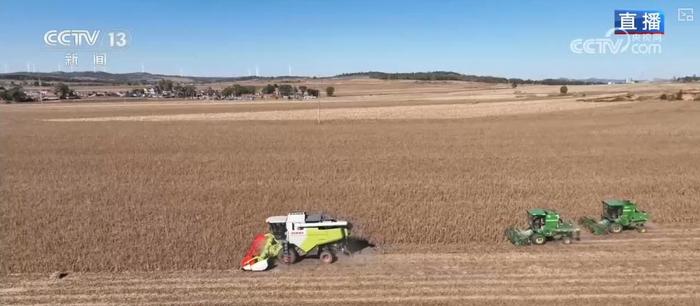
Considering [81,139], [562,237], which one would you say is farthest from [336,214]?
[81,139]

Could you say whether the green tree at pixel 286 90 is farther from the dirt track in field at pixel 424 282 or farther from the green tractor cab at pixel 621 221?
the dirt track in field at pixel 424 282

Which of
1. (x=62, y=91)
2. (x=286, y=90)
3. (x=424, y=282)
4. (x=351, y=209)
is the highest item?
(x=286, y=90)

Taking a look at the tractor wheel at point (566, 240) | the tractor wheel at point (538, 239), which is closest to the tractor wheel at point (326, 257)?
the tractor wheel at point (538, 239)

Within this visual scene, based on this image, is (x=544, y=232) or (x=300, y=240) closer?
(x=300, y=240)

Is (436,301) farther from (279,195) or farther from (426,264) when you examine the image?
(279,195)

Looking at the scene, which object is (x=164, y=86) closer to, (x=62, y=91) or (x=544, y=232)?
(x=62, y=91)

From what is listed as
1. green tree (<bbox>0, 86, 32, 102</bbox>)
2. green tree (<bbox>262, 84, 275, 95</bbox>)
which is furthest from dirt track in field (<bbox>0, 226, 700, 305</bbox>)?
green tree (<bbox>262, 84, 275, 95</bbox>)

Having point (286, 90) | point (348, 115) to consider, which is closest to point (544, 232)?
point (348, 115)
